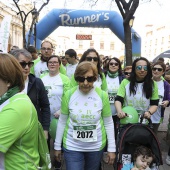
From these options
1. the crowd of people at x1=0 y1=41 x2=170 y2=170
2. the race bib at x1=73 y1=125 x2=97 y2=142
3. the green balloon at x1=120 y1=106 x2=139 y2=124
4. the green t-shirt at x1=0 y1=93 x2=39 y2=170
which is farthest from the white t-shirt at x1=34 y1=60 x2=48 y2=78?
the green t-shirt at x1=0 y1=93 x2=39 y2=170

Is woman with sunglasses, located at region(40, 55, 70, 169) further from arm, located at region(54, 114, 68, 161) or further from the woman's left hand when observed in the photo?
the woman's left hand

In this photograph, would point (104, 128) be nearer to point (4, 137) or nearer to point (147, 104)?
point (147, 104)

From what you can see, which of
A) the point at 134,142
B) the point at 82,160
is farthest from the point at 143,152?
the point at 82,160

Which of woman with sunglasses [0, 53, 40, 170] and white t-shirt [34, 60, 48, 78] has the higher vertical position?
white t-shirt [34, 60, 48, 78]

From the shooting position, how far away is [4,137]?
1.32 metres

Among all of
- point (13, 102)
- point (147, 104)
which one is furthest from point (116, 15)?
point (13, 102)

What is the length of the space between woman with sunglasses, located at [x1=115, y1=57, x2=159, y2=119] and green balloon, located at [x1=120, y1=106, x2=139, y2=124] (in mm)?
99

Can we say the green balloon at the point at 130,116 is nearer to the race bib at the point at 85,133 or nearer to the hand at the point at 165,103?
the race bib at the point at 85,133

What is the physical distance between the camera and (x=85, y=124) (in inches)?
93.2

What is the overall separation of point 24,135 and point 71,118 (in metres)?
1.03

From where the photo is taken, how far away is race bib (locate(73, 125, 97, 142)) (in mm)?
2381

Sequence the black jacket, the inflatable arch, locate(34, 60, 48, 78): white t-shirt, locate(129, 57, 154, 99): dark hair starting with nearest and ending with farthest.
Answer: the black jacket < locate(129, 57, 154, 99): dark hair < locate(34, 60, 48, 78): white t-shirt < the inflatable arch

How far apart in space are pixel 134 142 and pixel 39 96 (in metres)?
1.21

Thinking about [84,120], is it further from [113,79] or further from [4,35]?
[4,35]
